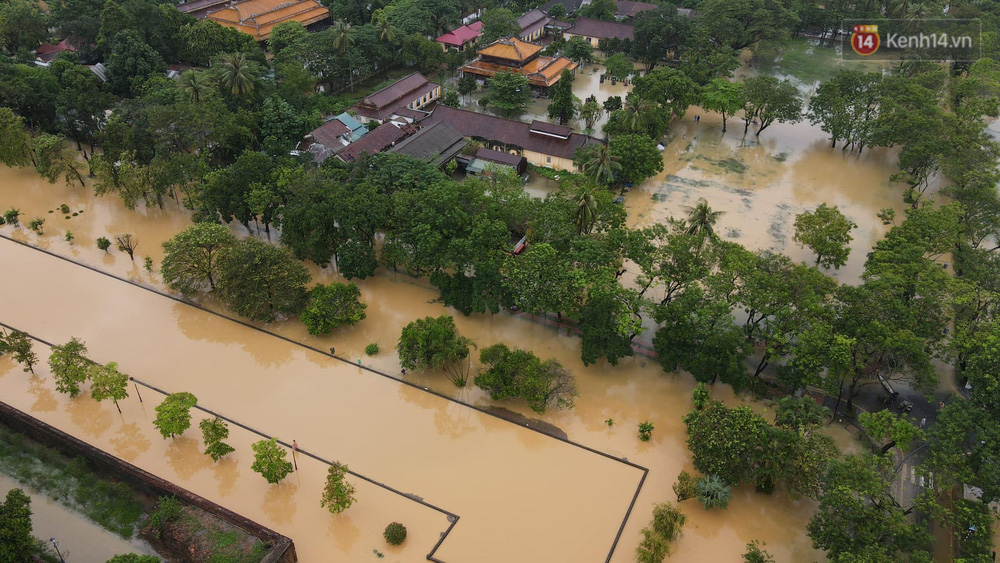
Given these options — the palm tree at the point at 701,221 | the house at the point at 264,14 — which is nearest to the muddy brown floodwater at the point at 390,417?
the palm tree at the point at 701,221

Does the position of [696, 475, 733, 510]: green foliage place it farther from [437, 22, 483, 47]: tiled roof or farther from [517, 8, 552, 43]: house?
[517, 8, 552, 43]: house

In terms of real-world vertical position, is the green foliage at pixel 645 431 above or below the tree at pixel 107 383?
below

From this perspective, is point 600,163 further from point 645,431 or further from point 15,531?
point 15,531

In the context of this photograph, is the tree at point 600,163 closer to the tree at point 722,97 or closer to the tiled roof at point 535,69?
the tree at point 722,97

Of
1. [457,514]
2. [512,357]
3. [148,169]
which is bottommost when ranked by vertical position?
[457,514]

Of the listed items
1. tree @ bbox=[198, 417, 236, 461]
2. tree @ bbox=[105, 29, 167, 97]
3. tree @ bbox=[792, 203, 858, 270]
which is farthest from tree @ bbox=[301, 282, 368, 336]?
tree @ bbox=[105, 29, 167, 97]

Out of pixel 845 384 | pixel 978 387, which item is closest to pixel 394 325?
pixel 845 384

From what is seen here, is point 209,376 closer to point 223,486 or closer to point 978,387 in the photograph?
point 223,486

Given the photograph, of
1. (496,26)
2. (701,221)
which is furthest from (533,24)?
(701,221)

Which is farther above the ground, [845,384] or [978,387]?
[978,387]
